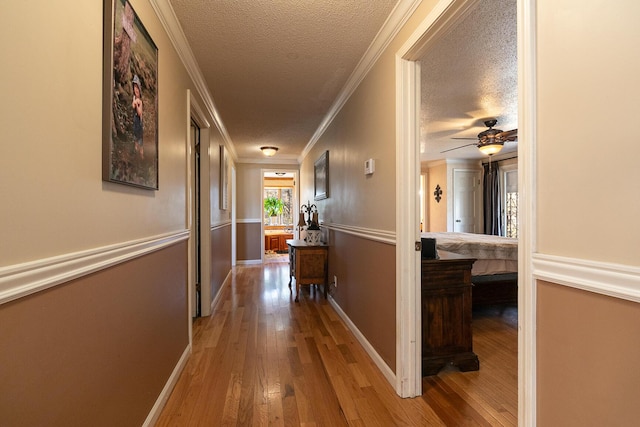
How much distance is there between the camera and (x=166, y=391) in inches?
67.1

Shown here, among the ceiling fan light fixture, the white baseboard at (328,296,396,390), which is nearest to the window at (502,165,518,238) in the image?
the ceiling fan light fixture

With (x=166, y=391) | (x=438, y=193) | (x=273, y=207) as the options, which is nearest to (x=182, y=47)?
(x=166, y=391)

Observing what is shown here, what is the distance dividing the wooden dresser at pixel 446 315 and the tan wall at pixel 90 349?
5.38 feet

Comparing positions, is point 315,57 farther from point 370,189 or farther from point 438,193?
point 438,193

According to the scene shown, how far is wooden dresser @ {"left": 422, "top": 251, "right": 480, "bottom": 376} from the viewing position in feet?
6.56

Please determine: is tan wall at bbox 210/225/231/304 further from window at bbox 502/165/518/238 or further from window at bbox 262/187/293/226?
→ window at bbox 502/165/518/238

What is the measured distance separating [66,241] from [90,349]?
39 centimetres

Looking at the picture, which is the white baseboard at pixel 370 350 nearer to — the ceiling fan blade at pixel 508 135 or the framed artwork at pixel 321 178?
the framed artwork at pixel 321 178

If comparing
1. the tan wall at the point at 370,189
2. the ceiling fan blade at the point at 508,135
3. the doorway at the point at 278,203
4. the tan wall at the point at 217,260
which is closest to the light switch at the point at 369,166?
the tan wall at the point at 370,189

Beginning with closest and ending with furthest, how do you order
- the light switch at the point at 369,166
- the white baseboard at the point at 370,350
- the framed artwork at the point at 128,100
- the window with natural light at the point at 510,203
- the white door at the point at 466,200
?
the framed artwork at the point at 128,100 < the white baseboard at the point at 370,350 < the light switch at the point at 369,166 < the window with natural light at the point at 510,203 < the white door at the point at 466,200

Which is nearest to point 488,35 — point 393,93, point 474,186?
point 393,93

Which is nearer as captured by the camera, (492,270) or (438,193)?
(492,270)

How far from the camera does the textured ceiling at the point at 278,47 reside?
5.66ft

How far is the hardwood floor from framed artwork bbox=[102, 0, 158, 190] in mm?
1300
